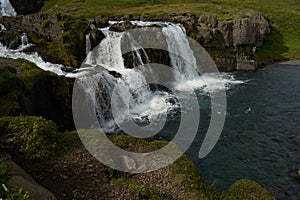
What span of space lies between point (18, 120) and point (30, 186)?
5.24 meters

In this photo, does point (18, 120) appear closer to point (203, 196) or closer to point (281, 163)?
point (203, 196)

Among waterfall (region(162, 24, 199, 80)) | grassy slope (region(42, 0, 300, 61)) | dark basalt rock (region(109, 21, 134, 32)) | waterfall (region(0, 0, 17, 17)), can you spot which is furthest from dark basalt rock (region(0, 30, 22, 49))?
waterfall (region(0, 0, 17, 17))

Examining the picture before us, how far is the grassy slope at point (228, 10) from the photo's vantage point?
63.2 metres

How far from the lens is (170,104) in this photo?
32344 millimetres

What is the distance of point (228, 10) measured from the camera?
75688 millimetres

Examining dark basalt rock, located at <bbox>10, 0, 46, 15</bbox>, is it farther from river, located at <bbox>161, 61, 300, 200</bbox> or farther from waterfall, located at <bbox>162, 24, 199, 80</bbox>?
river, located at <bbox>161, 61, 300, 200</bbox>

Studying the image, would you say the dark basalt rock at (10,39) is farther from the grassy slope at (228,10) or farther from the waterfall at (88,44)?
the grassy slope at (228,10)

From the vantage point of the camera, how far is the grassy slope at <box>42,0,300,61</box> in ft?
207

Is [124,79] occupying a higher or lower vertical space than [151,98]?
higher

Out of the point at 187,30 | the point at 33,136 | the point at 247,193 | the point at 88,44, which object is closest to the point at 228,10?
the point at 187,30

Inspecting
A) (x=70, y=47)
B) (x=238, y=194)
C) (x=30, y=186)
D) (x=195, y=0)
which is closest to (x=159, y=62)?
(x=70, y=47)

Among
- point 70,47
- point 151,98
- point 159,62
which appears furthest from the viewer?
point 159,62

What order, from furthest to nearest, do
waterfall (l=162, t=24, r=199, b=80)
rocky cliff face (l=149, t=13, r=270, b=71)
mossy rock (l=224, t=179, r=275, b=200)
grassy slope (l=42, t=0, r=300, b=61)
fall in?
grassy slope (l=42, t=0, r=300, b=61) < rocky cliff face (l=149, t=13, r=270, b=71) < waterfall (l=162, t=24, r=199, b=80) < mossy rock (l=224, t=179, r=275, b=200)

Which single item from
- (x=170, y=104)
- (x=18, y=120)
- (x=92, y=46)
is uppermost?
(x=18, y=120)
